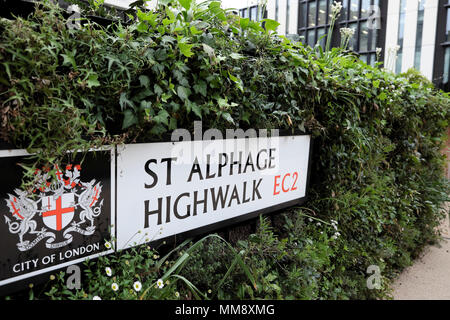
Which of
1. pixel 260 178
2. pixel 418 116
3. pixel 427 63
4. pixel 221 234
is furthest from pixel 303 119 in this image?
pixel 427 63

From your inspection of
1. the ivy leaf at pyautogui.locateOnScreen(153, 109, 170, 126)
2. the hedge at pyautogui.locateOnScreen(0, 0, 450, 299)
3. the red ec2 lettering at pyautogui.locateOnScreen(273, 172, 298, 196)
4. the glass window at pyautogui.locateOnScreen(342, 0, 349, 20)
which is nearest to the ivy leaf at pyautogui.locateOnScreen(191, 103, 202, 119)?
the hedge at pyautogui.locateOnScreen(0, 0, 450, 299)

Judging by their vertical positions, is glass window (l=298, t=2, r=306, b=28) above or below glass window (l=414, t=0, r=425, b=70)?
above

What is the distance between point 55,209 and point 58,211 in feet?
0.05

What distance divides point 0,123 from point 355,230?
2.69 metres

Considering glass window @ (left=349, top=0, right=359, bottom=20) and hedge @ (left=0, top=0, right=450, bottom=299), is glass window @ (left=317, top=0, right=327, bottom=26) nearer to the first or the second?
glass window @ (left=349, top=0, right=359, bottom=20)

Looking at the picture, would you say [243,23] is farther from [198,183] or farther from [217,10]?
[198,183]

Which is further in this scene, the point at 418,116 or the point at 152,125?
the point at 418,116

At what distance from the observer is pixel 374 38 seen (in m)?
19.9

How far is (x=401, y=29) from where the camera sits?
18578mm

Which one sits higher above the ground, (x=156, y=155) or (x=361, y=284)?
(x=156, y=155)

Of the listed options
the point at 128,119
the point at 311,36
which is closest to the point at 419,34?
A: the point at 311,36

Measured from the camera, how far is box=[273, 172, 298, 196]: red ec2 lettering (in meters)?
→ 2.27
